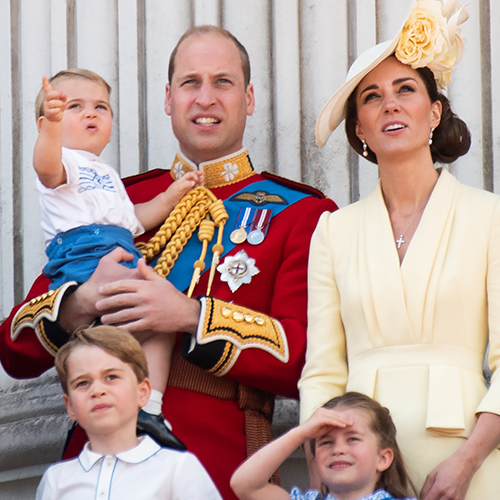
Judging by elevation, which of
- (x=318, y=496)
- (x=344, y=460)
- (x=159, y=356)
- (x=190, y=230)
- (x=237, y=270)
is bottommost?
(x=318, y=496)

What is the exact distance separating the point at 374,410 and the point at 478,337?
392 mm

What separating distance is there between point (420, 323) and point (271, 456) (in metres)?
0.56

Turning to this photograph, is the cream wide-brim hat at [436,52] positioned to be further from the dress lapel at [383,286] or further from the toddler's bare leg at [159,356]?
the toddler's bare leg at [159,356]

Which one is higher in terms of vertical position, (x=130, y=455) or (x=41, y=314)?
(x=41, y=314)

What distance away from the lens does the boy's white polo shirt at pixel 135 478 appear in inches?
106

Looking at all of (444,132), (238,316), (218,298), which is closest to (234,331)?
(238,316)

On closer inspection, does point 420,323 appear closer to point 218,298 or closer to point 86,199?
point 218,298

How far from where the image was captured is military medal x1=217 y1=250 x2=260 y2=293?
3516 mm

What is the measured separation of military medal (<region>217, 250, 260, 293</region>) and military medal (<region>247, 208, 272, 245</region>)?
2.6 inches

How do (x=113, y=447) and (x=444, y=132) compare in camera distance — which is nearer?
(x=113, y=447)

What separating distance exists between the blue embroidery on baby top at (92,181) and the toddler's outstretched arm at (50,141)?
0.06 metres

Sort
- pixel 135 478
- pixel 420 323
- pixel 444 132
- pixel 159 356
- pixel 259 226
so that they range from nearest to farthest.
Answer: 1. pixel 135 478
2. pixel 420 323
3. pixel 159 356
4. pixel 444 132
5. pixel 259 226

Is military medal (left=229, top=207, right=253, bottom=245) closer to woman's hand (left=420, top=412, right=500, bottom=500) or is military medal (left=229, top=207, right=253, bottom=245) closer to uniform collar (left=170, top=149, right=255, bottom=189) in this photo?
uniform collar (left=170, top=149, right=255, bottom=189)

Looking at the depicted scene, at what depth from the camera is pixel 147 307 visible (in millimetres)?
3189
